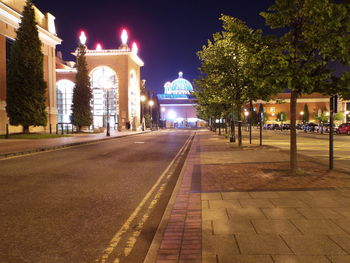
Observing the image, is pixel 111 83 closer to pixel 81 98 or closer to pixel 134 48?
pixel 134 48

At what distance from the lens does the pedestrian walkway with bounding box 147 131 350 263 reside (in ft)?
12.2

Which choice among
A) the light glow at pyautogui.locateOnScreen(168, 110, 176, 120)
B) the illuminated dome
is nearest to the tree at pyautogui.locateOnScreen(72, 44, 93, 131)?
the light glow at pyautogui.locateOnScreen(168, 110, 176, 120)

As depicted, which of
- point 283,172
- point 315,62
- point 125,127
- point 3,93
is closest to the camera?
point 315,62

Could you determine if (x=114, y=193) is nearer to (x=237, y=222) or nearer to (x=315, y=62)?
(x=237, y=222)

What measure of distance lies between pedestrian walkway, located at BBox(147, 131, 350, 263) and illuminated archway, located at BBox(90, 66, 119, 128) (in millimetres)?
62921

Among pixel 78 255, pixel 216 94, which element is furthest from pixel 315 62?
pixel 216 94

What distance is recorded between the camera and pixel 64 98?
75125 millimetres

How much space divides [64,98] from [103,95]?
906 cm

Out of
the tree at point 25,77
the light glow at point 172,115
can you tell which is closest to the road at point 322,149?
the tree at point 25,77

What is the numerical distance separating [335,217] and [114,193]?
4536 mm

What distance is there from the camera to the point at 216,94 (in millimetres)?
20359

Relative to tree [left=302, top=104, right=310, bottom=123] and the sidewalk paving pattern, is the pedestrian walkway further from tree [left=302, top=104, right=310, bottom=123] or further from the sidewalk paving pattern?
tree [left=302, top=104, right=310, bottom=123]

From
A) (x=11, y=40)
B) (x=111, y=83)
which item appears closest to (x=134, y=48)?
(x=111, y=83)

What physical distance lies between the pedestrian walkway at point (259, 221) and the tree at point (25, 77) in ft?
92.4
